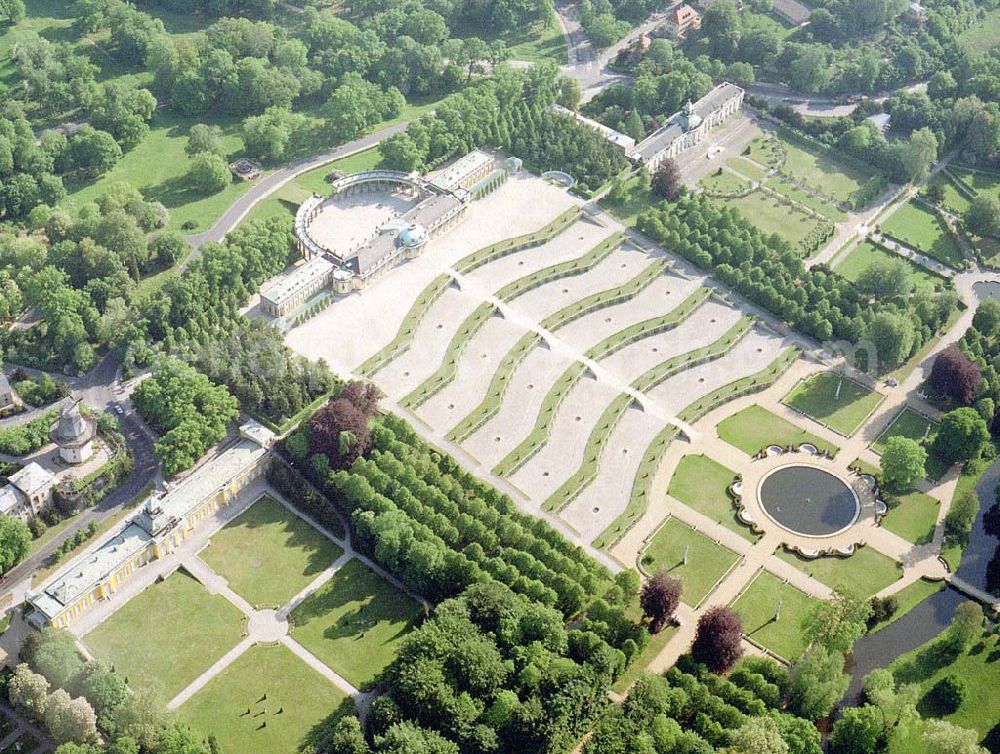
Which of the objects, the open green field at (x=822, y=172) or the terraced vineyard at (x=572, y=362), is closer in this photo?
the terraced vineyard at (x=572, y=362)

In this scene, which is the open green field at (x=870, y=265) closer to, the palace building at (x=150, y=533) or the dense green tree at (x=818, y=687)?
the dense green tree at (x=818, y=687)

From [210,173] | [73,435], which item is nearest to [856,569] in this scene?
[73,435]

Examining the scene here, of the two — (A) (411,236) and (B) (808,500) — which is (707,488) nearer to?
(B) (808,500)

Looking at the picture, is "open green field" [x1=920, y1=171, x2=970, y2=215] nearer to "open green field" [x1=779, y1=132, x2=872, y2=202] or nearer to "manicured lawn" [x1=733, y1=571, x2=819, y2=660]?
"open green field" [x1=779, y1=132, x2=872, y2=202]

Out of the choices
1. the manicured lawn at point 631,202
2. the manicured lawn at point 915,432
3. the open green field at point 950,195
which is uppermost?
the manicured lawn at point 631,202

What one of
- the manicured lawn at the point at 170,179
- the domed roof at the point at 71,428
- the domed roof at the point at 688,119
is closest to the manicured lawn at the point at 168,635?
the domed roof at the point at 71,428

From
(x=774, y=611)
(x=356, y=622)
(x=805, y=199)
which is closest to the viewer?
(x=356, y=622)
